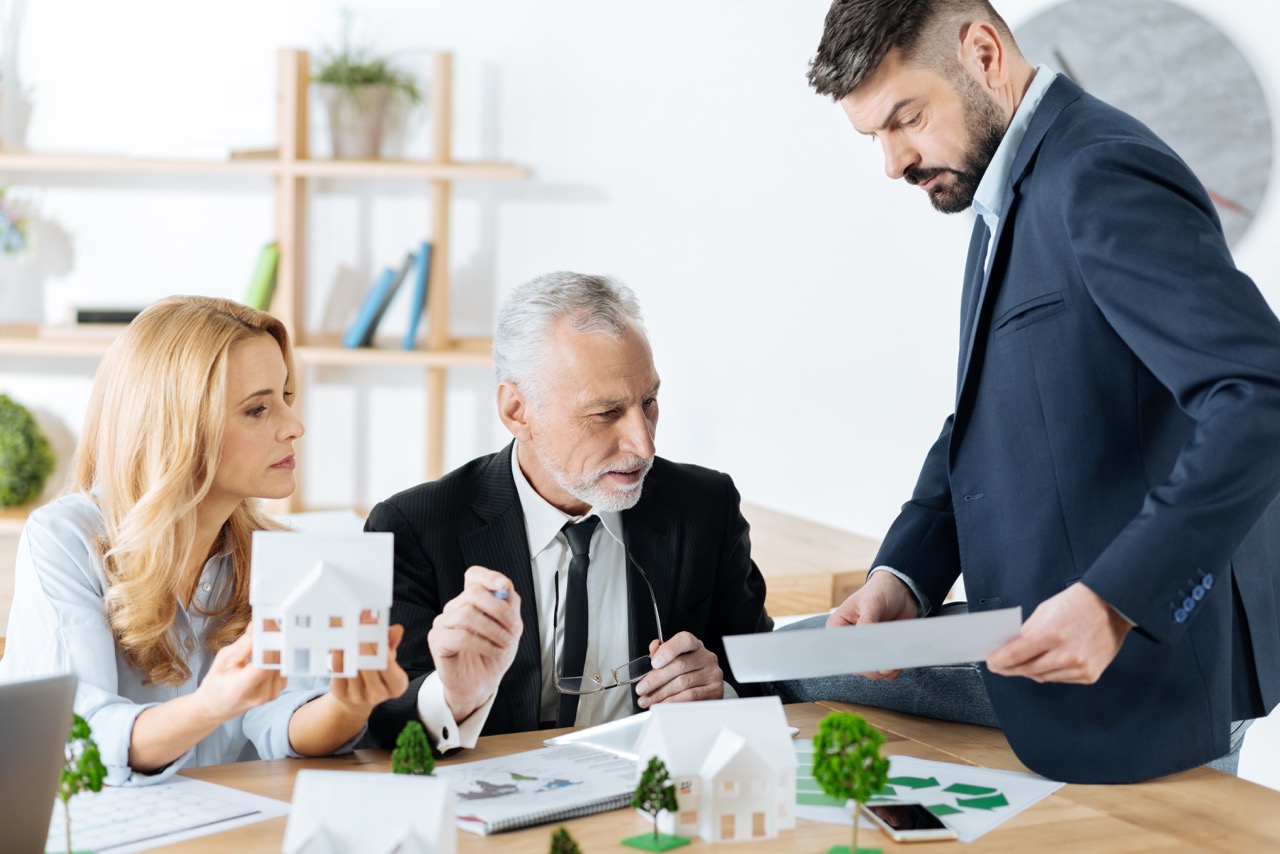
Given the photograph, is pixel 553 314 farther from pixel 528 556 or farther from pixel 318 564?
pixel 318 564

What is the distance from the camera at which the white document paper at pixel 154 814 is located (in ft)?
4.62

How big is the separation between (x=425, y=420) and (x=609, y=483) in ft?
7.92

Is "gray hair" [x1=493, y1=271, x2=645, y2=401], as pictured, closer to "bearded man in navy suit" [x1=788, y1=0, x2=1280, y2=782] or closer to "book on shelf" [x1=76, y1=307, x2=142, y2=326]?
"bearded man in navy suit" [x1=788, y1=0, x2=1280, y2=782]

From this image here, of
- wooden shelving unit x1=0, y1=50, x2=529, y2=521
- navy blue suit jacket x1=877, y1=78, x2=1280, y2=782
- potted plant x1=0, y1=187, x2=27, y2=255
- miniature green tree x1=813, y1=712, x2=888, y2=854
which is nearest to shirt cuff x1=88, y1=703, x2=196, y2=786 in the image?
miniature green tree x1=813, y1=712, x2=888, y2=854

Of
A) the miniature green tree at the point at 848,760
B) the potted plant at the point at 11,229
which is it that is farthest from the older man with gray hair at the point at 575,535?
the potted plant at the point at 11,229

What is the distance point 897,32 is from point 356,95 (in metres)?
2.70

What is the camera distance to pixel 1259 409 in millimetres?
1408

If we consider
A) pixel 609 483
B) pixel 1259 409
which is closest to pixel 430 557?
pixel 609 483

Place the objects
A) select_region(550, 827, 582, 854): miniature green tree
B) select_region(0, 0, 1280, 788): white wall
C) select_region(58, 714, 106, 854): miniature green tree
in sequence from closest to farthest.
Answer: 1. select_region(550, 827, 582, 854): miniature green tree
2. select_region(58, 714, 106, 854): miniature green tree
3. select_region(0, 0, 1280, 788): white wall

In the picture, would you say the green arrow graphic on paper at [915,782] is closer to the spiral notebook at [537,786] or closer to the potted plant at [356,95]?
the spiral notebook at [537,786]

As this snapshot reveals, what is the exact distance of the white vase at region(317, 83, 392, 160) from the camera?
4.06m

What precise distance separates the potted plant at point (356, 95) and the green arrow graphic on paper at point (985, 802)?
10.2ft

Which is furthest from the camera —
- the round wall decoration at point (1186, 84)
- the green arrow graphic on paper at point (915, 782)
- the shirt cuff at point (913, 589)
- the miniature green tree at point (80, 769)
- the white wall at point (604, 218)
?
the white wall at point (604, 218)

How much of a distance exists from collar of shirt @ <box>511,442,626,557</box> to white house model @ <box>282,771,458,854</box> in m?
0.89
